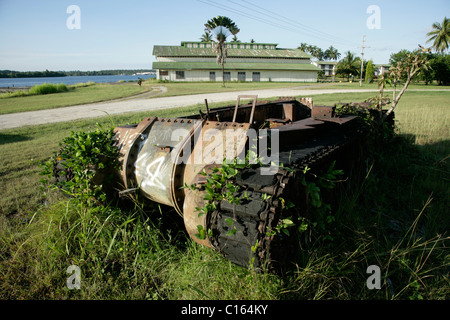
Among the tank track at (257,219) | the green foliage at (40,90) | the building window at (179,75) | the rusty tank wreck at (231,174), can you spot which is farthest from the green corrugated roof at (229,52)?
the tank track at (257,219)

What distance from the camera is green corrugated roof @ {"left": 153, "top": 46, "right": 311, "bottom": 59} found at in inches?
2125

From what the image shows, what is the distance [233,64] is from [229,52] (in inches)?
151

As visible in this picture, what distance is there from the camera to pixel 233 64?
176 ft

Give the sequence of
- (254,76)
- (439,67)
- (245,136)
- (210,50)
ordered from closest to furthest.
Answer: (245,136)
(439,67)
(254,76)
(210,50)

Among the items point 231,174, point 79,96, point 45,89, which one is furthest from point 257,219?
point 45,89

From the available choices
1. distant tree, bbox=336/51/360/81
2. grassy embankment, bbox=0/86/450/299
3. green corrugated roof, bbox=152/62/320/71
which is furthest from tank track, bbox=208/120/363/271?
distant tree, bbox=336/51/360/81

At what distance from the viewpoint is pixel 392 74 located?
23.3ft

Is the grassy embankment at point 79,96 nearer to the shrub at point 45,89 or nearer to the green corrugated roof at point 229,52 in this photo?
the shrub at point 45,89

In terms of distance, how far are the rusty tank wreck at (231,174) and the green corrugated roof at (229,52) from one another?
53348 millimetres

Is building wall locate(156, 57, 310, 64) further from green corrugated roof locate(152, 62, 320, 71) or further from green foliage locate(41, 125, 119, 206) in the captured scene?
green foliage locate(41, 125, 119, 206)

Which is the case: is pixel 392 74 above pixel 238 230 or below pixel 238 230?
above
